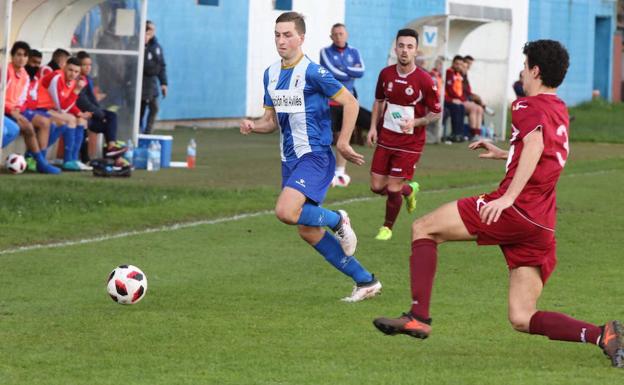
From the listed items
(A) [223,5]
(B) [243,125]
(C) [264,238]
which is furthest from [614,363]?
(A) [223,5]

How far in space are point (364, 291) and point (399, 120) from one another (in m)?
4.50

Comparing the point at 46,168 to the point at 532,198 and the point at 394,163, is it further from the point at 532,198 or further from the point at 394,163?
the point at 532,198

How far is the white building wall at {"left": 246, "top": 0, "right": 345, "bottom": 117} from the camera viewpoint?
3186 cm

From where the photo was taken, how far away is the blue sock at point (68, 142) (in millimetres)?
19156

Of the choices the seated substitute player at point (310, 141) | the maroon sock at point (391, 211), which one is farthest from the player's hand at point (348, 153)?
the maroon sock at point (391, 211)

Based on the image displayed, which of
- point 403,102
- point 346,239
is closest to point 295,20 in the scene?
point 346,239

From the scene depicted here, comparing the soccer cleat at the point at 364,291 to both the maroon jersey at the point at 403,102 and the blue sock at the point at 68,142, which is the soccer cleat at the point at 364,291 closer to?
the maroon jersey at the point at 403,102

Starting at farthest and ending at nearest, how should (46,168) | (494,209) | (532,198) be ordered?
(46,168) < (532,198) < (494,209)

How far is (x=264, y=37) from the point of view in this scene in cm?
3206

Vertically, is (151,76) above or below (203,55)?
below

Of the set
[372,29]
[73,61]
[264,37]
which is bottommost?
[73,61]

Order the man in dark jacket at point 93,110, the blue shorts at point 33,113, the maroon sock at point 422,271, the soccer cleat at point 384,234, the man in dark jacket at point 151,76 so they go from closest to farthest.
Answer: the maroon sock at point 422,271 → the soccer cleat at point 384,234 → the blue shorts at point 33,113 → the man in dark jacket at point 93,110 → the man in dark jacket at point 151,76

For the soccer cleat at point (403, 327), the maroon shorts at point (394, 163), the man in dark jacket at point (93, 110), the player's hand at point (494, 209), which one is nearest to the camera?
the player's hand at point (494, 209)

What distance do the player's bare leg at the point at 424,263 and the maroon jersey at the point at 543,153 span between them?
24 centimetres
